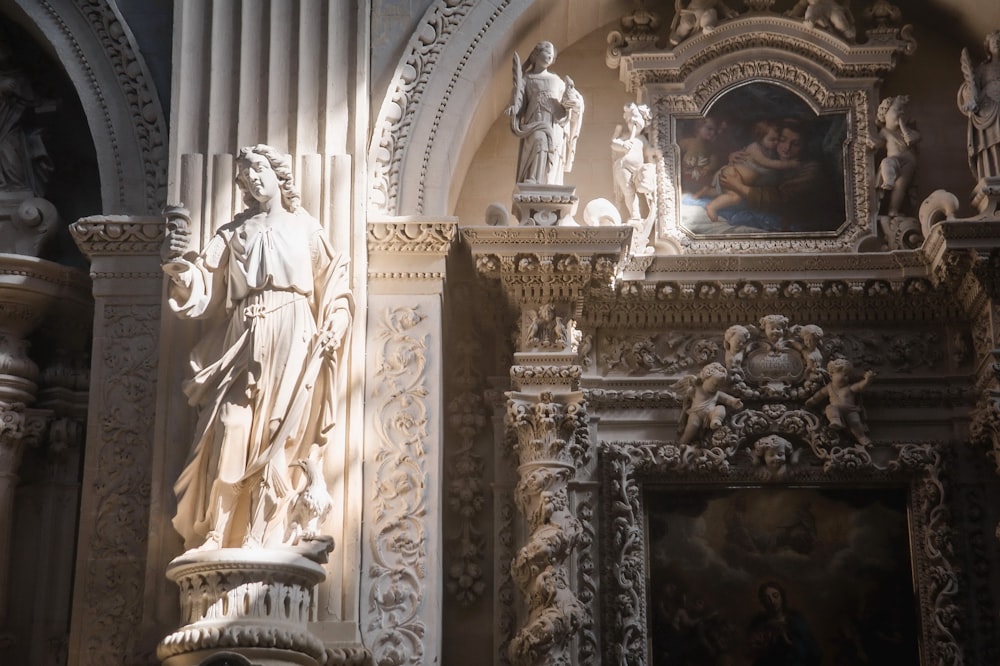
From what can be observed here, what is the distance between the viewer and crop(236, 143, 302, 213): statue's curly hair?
1186cm

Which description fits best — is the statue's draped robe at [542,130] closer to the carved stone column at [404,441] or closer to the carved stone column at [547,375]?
the carved stone column at [547,375]

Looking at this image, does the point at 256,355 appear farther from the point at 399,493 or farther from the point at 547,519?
the point at 547,519

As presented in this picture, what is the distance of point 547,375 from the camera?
498 inches

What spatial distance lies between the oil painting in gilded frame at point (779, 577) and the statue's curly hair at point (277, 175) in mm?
3369

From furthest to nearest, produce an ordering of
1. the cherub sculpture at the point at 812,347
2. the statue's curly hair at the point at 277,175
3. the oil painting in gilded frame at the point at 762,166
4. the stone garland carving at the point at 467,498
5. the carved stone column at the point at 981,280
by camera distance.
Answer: the oil painting in gilded frame at the point at 762,166, the cherub sculpture at the point at 812,347, the stone garland carving at the point at 467,498, the carved stone column at the point at 981,280, the statue's curly hair at the point at 277,175

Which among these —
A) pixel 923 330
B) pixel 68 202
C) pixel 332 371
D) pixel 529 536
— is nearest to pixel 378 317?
pixel 332 371

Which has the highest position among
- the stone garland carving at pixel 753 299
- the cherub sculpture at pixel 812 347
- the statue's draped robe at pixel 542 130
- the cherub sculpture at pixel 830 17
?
the cherub sculpture at pixel 830 17

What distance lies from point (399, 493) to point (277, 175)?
7.28ft

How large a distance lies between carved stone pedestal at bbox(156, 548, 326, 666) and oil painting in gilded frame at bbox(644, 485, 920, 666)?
3062 mm

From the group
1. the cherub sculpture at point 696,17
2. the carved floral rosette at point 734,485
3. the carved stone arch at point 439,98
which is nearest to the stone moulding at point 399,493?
the carved stone arch at point 439,98

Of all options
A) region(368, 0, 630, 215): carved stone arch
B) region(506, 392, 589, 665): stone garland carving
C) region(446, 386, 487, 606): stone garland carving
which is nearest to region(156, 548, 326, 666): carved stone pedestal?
region(506, 392, 589, 665): stone garland carving

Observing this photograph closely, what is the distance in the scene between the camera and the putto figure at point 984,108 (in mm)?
13203

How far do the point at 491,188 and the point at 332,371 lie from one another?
9.66 ft

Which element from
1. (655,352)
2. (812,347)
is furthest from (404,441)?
(812,347)
